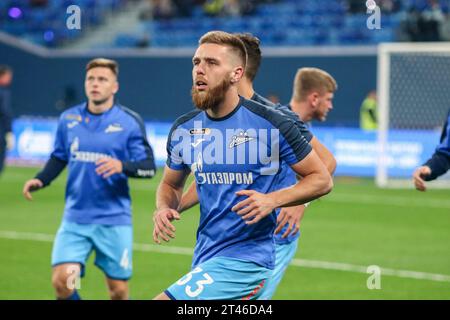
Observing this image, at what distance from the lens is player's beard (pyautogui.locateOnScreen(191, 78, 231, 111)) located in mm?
5629

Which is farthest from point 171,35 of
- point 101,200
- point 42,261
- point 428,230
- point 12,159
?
point 101,200

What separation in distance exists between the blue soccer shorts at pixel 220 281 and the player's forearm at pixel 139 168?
9.34ft

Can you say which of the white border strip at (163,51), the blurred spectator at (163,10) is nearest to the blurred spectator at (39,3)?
the white border strip at (163,51)

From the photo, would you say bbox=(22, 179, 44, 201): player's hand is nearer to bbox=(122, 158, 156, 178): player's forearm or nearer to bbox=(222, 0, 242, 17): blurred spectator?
bbox=(122, 158, 156, 178): player's forearm

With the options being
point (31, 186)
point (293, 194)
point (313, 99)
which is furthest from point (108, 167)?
point (293, 194)

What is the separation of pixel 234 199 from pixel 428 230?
10112mm

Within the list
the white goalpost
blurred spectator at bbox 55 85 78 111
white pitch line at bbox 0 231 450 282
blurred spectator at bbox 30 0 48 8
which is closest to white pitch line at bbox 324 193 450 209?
the white goalpost

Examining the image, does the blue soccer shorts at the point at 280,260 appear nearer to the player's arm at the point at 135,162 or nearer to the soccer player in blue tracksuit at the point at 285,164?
the soccer player in blue tracksuit at the point at 285,164

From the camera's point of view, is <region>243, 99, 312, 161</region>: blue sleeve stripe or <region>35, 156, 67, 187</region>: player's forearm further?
<region>35, 156, 67, 187</region>: player's forearm

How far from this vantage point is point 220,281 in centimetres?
570

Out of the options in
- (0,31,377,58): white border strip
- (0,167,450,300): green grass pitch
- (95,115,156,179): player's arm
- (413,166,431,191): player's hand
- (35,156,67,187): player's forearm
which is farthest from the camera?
(0,31,377,58): white border strip

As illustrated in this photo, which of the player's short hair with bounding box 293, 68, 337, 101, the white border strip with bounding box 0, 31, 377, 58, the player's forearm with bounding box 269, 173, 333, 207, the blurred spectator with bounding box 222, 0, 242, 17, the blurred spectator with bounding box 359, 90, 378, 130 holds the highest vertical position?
the blurred spectator with bounding box 222, 0, 242, 17

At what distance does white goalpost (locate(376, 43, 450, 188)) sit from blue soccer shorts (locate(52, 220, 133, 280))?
12.5 meters
